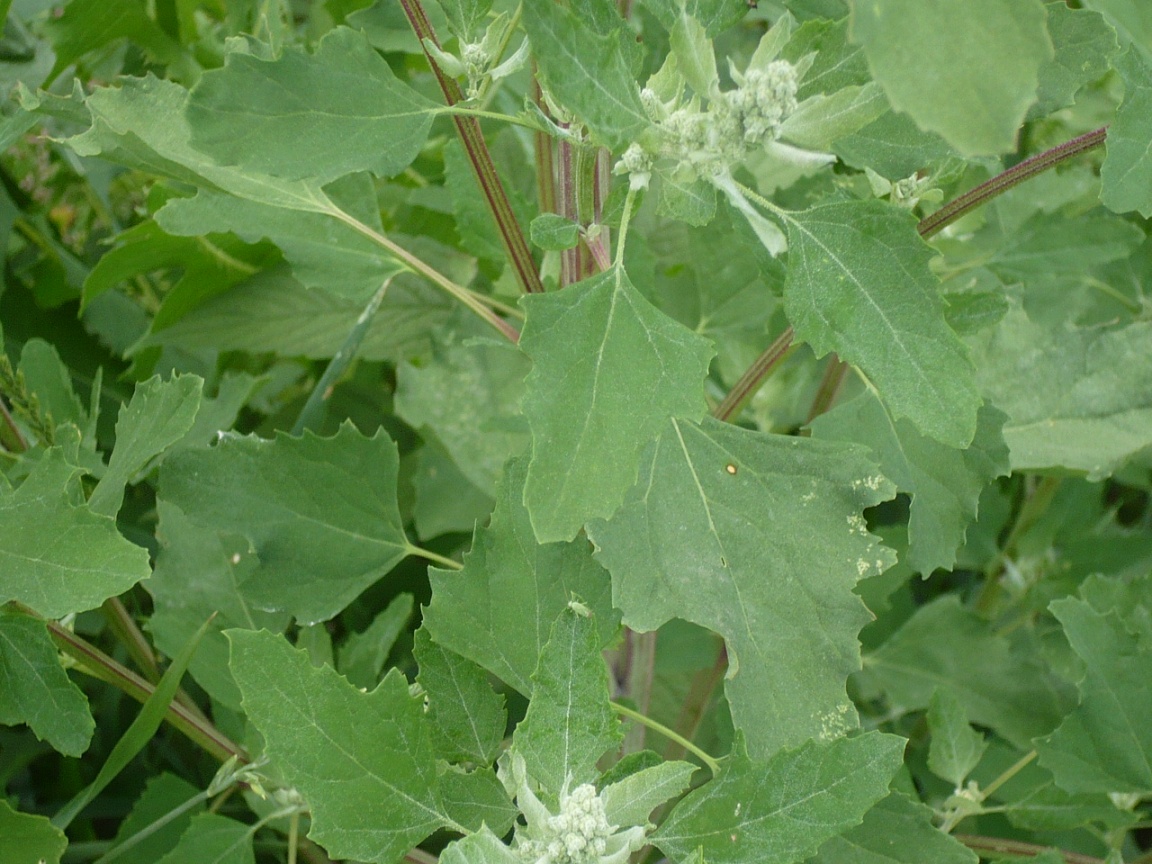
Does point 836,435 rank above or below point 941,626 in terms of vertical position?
above

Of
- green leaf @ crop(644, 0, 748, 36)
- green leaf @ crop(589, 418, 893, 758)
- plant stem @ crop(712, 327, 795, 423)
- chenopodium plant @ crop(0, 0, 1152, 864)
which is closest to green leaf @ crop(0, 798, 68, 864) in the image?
chenopodium plant @ crop(0, 0, 1152, 864)

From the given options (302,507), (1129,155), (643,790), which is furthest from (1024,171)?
(302,507)

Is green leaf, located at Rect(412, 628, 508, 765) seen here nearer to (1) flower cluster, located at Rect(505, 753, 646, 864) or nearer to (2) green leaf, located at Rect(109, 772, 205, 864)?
(1) flower cluster, located at Rect(505, 753, 646, 864)

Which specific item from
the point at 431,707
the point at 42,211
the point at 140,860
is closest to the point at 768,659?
the point at 431,707

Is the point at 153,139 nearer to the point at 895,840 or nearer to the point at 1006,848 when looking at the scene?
the point at 895,840

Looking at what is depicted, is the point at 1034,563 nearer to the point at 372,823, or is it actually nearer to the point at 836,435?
the point at 836,435
